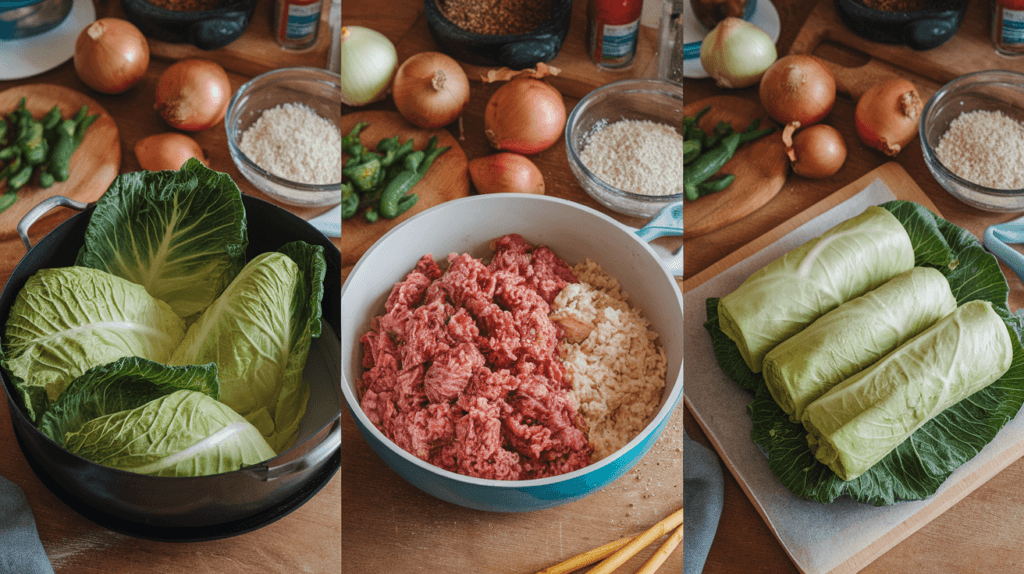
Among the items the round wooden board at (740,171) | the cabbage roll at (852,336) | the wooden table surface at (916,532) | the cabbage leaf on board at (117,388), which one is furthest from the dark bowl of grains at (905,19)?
the cabbage leaf on board at (117,388)

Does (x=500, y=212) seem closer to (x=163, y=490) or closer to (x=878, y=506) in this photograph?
(x=163, y=490)

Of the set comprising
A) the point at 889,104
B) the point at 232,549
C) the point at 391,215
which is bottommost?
the point at 232,549

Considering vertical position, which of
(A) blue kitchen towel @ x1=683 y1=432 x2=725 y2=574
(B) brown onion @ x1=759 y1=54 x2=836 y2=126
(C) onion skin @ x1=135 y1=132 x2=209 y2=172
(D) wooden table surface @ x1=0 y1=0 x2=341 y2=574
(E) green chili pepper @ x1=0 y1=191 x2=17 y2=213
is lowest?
(D) wooden table surface @ x1=0 y1=0 x2=341 y2=574

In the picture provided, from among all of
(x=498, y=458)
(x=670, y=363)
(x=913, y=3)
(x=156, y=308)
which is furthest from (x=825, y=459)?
(x=156, y=308)

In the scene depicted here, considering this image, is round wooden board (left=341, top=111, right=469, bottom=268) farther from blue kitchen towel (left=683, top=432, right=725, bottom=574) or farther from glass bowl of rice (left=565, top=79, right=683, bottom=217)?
blue kitchen towel (left=683, top=432, right=725, bottom=574)

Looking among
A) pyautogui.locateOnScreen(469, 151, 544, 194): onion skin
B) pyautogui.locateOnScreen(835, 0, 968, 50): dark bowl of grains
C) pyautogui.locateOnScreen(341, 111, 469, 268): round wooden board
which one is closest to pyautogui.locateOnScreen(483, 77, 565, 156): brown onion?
pyautogui.locateOnScreen(469, 151, 544, 194): onion skin

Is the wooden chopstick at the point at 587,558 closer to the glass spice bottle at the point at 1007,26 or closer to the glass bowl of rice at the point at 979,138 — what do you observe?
the glass bowl of rice at the point at 979,138
